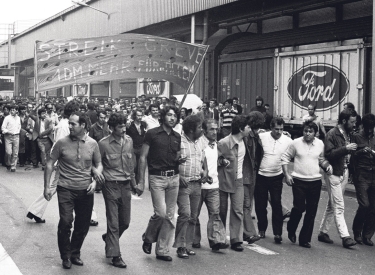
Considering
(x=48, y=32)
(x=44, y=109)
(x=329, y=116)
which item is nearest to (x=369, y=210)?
(x=329, y=116)

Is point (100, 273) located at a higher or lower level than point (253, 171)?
lower

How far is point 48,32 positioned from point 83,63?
4202 centimetres

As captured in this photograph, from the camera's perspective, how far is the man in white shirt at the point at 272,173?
29.8 feet

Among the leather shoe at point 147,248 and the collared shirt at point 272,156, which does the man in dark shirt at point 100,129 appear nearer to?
the collared shirt at point 272,156

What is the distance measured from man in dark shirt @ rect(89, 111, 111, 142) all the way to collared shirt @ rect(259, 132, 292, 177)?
556 centimetres

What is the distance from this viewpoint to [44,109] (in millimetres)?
18172

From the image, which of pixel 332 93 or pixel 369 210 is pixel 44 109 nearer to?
pixel 332 93

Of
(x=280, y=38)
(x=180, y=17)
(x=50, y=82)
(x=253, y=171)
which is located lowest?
(x=253, y=171)

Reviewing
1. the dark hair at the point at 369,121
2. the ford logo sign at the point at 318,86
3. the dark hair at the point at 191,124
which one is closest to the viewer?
the dark hair at the point at 191,124

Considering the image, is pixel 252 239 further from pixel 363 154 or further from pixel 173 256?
pixel 363 154

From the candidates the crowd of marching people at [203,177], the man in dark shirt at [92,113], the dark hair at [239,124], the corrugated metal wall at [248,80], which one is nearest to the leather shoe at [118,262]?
the crowd of marching people at [203,177]

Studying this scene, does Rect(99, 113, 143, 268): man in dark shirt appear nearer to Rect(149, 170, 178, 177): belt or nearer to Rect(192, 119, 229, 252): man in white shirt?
Rect(149, 170, 178, 177): belt

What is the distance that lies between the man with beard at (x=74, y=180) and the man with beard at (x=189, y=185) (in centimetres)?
105

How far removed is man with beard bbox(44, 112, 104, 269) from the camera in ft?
24.1
